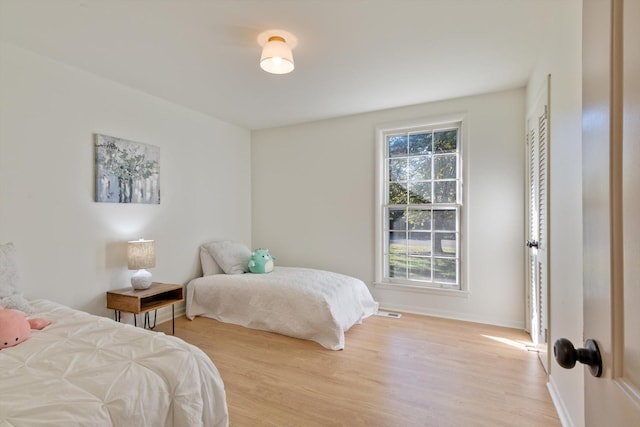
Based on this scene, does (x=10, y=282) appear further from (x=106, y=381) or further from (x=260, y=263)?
(x=260, y=263)

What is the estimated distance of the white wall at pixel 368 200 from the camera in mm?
3182

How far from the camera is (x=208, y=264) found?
12.4ft

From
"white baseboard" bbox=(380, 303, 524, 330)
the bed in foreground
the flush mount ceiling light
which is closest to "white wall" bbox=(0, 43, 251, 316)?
the bed in foreground

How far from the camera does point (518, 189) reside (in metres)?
3.13

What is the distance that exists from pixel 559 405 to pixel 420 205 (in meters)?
2.25

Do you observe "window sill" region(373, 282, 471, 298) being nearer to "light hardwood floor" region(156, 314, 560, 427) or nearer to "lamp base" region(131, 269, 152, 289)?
"light hardwood floor" region(156, 314, 560, 427)

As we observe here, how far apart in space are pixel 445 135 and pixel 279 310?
273 cm

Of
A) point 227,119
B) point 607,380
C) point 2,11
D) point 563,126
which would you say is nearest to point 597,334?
point 607,380

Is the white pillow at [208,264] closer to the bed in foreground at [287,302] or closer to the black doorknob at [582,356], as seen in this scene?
the bed in foreground at [287,302]

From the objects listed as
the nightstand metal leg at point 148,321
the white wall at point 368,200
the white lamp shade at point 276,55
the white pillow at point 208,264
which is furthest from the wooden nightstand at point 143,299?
the white lamp shade at point 276,55

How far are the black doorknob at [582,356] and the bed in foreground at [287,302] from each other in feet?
7.29

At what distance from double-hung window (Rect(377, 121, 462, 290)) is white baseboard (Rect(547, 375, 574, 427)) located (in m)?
1.46

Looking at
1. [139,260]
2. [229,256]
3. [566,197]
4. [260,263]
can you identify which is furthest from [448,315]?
[139,260]

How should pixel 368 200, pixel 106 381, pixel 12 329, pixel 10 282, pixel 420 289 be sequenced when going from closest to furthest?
1. pixel 106 381
2. pixel 12 329
3. pixel 10 282
4. pixel 420 289
5. pixel 368 200
